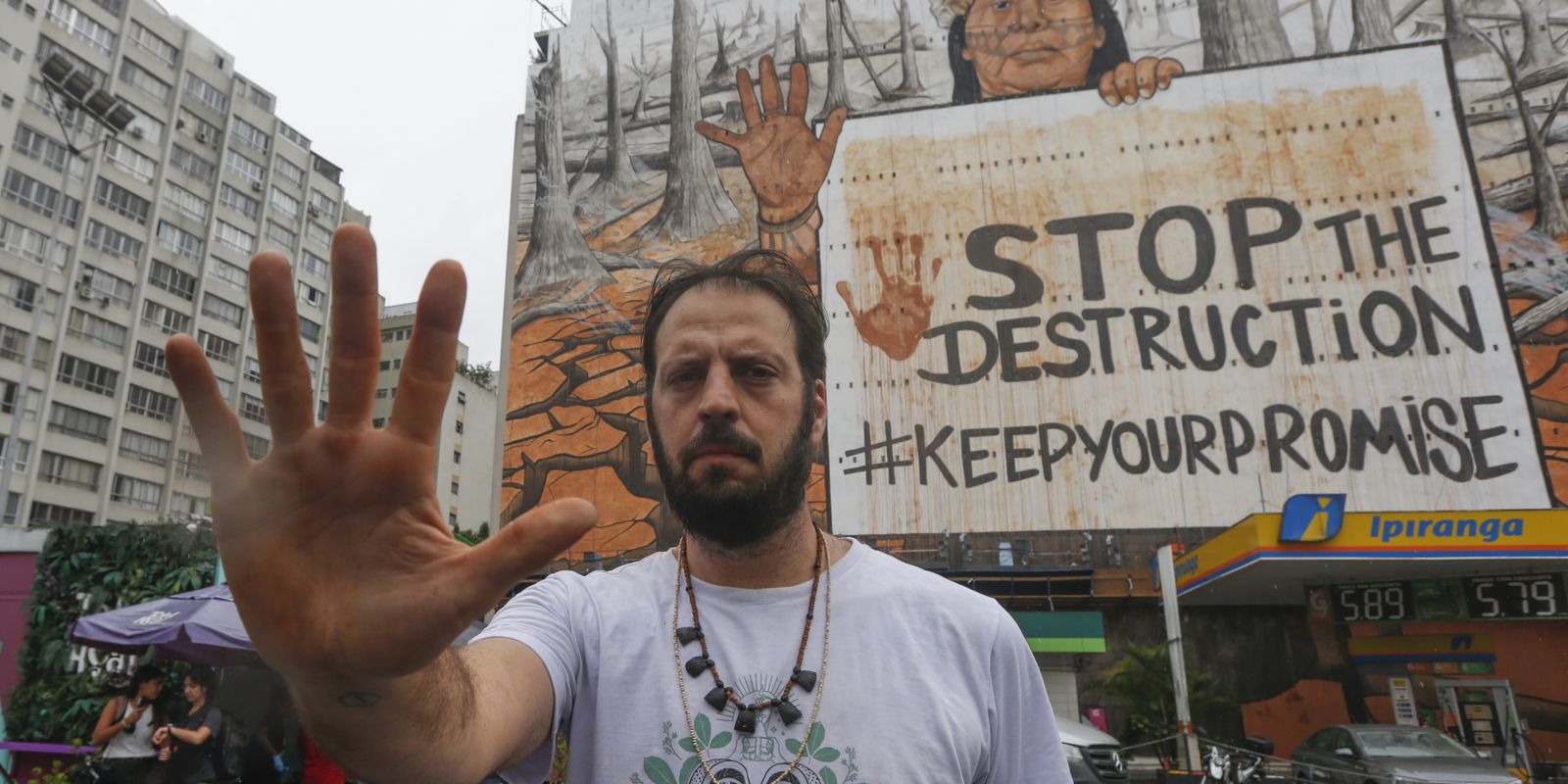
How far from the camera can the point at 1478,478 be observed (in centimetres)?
Result: 2050

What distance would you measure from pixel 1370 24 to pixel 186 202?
180 feet

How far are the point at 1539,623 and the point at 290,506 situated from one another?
76.9 ft

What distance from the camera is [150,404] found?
45406 mm

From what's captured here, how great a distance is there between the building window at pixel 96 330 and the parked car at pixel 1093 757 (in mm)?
49708

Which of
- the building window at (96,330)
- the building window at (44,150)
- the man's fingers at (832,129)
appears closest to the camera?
the man's fingers at (832,129)

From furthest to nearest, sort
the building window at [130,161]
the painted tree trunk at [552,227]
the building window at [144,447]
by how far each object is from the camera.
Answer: the building window at [130,161], the building window at [144,447], the painted tree trunk at [552,227]

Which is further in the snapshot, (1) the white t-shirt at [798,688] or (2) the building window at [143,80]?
(2) the building window at [143,80]

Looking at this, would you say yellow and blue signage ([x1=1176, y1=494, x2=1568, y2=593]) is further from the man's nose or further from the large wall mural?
the man's nose

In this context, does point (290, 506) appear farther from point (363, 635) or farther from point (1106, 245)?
point (1106, 245)

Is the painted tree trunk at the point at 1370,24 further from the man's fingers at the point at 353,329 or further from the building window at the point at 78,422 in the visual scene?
the building window at the point at 78,422

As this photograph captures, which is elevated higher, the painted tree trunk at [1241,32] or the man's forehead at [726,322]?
the painted tree trunk at [1241,32]

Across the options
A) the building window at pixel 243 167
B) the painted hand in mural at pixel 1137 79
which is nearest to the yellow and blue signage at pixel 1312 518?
the painted hand in mural at pixel 1137 79

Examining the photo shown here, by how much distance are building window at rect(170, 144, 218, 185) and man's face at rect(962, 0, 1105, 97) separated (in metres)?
44.6

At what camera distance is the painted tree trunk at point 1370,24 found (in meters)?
24.2
